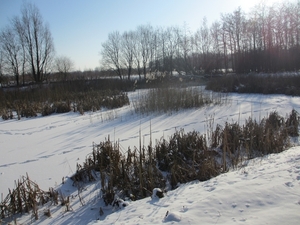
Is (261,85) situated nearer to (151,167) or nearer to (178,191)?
(151,167)

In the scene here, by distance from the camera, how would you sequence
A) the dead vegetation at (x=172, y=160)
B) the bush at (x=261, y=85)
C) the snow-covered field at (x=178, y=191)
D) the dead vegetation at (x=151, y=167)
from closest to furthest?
the snow-covered field at (x=178, y=191) < the dead vegetation at (x=151, y=167) < the dead vegetation at (x=172, y=160) < the bush at (x=261, y=85)

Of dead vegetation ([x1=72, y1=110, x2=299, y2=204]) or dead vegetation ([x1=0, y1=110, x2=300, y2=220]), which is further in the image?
dead vegetation ([x1=72, y1=110, x2=299, y2=204])

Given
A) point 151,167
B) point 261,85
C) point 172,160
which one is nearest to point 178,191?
point 151,167

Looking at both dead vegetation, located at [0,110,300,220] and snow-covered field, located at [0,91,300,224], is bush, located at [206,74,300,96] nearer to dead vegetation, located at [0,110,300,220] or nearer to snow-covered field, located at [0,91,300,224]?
dead vegetation, located at [0,110,300,220]

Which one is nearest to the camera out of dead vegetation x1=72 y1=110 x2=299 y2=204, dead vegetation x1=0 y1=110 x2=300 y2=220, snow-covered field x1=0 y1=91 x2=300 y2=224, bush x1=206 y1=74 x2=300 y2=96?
snow-covered field x1=0 y1=91 x2=300 y2=224

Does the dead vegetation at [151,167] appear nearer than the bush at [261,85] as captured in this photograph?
Yes

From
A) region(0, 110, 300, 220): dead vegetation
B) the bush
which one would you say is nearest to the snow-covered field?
region(0, 110, 300, 220): dead vegetation

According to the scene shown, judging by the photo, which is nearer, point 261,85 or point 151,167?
point 151,167

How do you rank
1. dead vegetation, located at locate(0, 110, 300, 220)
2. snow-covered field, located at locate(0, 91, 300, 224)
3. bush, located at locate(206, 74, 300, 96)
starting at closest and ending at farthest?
1. snow-covered field, located at locate(0, 91, 300, 224)
2. dead vegetation, located at locate(0, 110, 300, 220)
3. bush, located at locate(206, 74, 300, 96)

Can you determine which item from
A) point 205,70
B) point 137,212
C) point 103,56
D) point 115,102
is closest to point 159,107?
point 115,102

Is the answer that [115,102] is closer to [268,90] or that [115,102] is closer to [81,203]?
[81,203]

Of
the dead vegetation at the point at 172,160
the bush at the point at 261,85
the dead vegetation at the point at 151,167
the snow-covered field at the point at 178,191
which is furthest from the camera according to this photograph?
the bush at the point at 261,85

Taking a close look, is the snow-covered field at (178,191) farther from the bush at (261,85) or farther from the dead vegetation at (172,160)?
the bush at (261,85)

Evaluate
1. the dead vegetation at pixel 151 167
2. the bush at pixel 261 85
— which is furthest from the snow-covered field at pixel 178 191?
the bush at pixel 261 85
